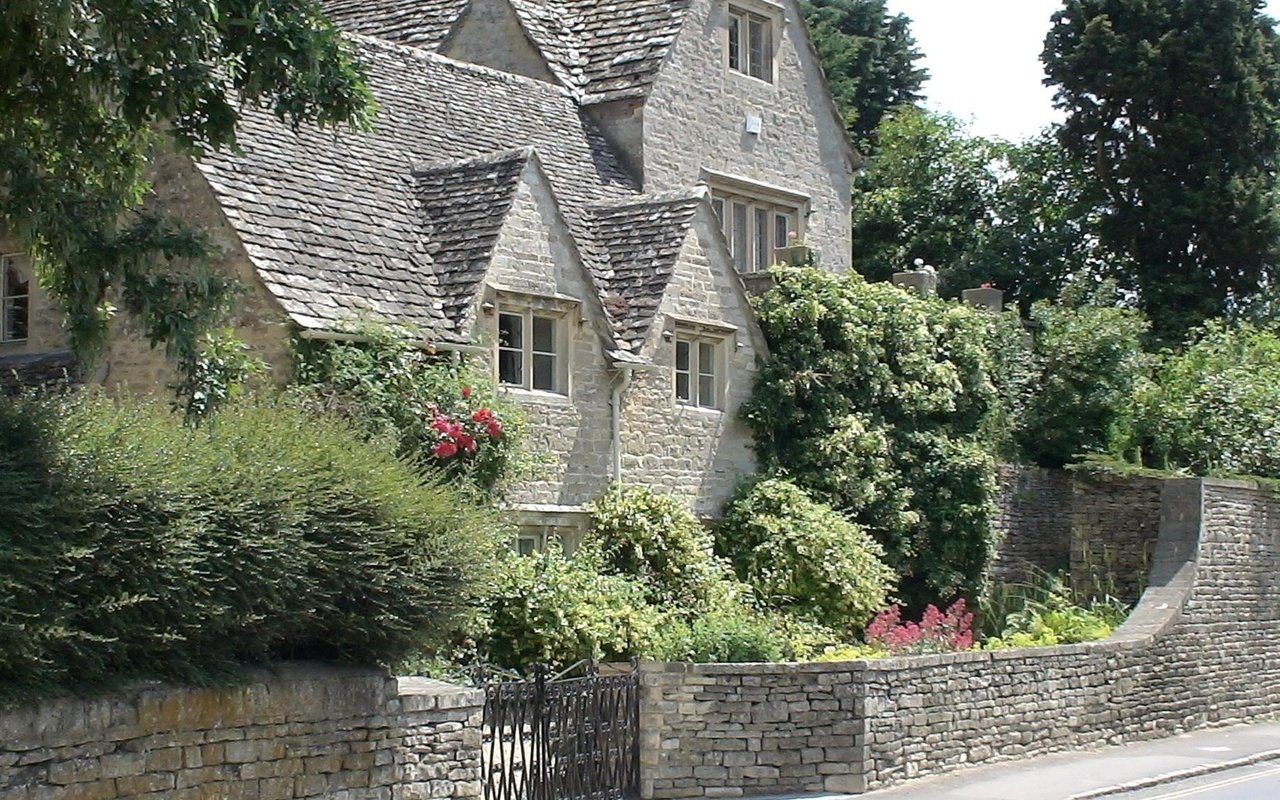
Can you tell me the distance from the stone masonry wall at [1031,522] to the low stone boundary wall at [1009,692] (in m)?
2.46

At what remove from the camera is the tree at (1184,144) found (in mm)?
40625

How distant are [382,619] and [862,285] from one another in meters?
14.5

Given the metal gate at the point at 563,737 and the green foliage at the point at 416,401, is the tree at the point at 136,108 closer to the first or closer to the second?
the metal gate at the point at 563,737

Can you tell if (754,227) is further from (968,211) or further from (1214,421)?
(968,211)

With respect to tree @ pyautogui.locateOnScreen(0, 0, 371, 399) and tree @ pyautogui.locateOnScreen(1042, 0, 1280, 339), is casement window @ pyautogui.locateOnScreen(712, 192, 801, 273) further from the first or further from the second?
tree @ pyautogui.locateOnScreen(0, 0, 371, 399)

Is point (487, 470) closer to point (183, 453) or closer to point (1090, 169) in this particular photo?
point (183, 453)

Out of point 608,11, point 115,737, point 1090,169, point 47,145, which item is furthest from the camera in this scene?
point 1090,169

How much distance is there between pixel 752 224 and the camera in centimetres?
2939

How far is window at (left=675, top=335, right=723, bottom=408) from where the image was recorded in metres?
24.0

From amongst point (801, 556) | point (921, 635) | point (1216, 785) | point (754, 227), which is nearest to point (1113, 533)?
point (754, 227)

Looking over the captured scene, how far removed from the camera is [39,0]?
12.0 metres

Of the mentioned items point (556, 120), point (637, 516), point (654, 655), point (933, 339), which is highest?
point (556, 120)

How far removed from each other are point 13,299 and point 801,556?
10.2m

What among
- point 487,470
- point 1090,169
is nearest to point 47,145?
point 487,470
